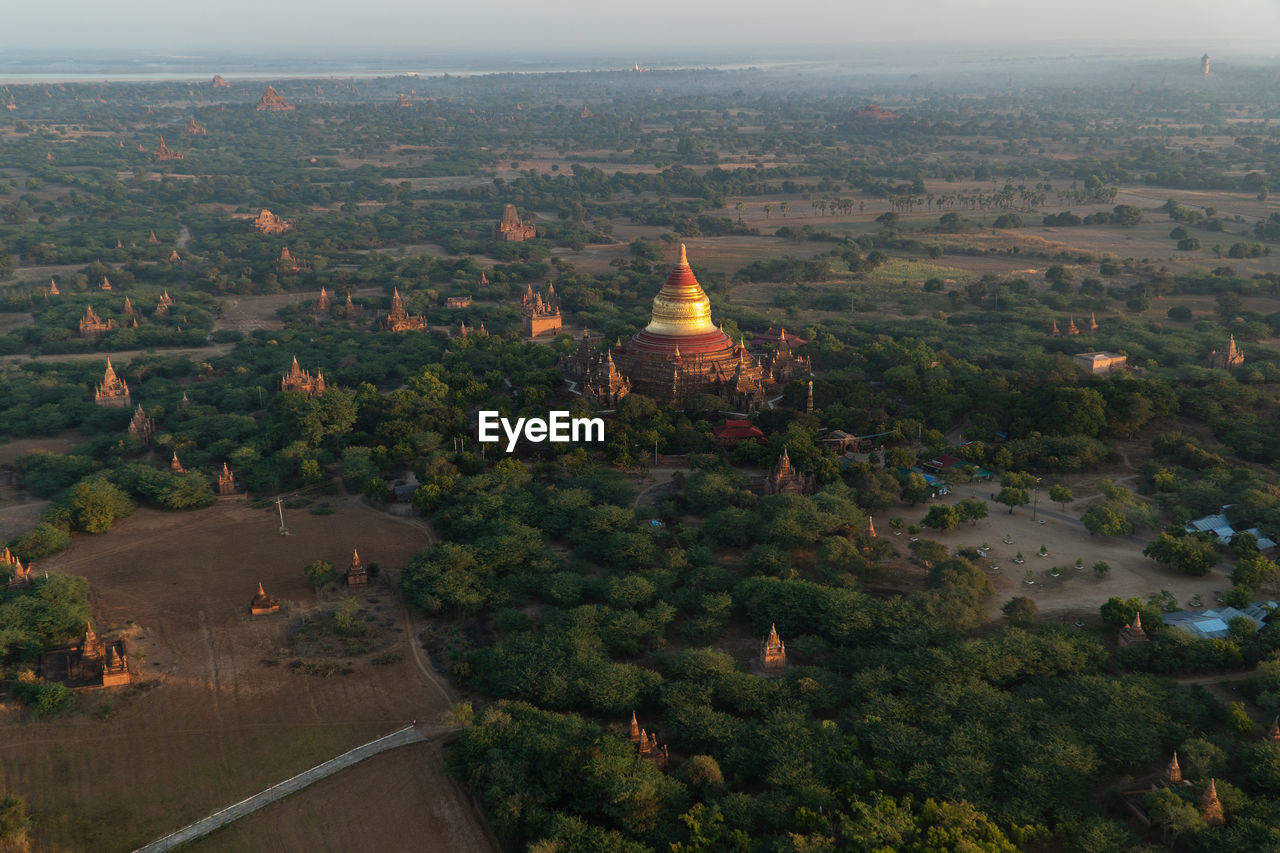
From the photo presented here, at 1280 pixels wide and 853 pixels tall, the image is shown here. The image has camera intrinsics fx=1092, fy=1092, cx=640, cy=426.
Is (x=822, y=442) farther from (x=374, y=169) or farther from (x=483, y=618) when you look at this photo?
(x=374, y=169)

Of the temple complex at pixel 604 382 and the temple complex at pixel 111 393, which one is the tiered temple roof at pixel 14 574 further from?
the temple complex at pixel 604 382

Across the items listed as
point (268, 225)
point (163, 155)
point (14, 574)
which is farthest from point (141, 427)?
point (163, 155)

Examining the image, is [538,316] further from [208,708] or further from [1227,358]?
[208,708]

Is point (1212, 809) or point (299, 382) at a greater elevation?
point (1212, 809)

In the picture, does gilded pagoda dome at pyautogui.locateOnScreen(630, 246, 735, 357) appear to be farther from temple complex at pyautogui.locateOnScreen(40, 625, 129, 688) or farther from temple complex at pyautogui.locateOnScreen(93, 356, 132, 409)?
temple complex at pyautogui.locateOnScreen(40, 625, 129, 688)

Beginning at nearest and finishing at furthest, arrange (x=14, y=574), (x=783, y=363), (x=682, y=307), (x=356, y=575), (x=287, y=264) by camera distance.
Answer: (x=14, y=574) → (x=356, y=575) → (x=682, y=307) → (x=783, y=363) → (x=287, y=264)

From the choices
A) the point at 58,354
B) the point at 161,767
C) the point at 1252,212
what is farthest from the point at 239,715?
the point at 1252,212

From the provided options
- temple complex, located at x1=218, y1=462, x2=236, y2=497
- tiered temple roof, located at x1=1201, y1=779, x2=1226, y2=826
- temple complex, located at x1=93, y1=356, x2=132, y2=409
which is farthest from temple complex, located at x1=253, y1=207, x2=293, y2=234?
tiered temple roof, located at x1=1201, y1=779, x2=1226, y2=826

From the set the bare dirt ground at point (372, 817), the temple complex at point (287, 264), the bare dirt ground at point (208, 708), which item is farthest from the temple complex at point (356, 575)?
the temple complex at point (287, 264)
